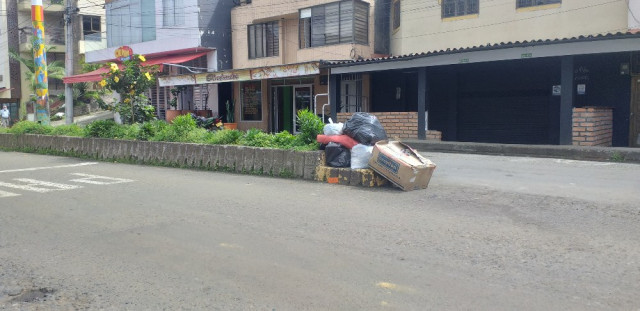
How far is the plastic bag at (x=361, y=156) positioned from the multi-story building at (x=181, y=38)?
15830 mm

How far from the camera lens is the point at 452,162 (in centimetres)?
1190

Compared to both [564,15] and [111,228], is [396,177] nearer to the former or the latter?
[111,228]

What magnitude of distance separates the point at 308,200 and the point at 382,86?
12.9m

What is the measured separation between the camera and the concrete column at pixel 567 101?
502 inches

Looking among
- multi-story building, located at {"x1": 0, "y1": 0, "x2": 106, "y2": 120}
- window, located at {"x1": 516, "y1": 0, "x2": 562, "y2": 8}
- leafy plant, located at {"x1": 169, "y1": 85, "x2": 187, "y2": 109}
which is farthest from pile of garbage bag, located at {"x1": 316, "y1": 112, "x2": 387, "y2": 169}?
multi-story building, located at {"x1": 0, "y1": 0, "x2": 106, "y2": 120}

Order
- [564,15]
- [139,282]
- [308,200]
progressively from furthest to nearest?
[564,15] → [308,200] → [139,282]

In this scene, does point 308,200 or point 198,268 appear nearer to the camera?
point 198,268

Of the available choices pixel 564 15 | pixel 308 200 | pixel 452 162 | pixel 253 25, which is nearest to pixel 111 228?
pixel 308 200

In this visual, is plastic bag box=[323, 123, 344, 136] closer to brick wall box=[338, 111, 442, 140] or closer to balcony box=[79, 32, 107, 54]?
brick wall box=[338, 111, 442, 140]

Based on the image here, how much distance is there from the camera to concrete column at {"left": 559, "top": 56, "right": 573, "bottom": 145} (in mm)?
12750

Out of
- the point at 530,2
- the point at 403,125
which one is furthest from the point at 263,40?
the point at 530,2

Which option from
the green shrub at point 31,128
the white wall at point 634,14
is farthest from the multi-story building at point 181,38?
the white wall at point 634,14

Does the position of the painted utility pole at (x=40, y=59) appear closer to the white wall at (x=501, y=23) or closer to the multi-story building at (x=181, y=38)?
the multi-story building at (x=181, y=38)

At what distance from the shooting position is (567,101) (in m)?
12.8
